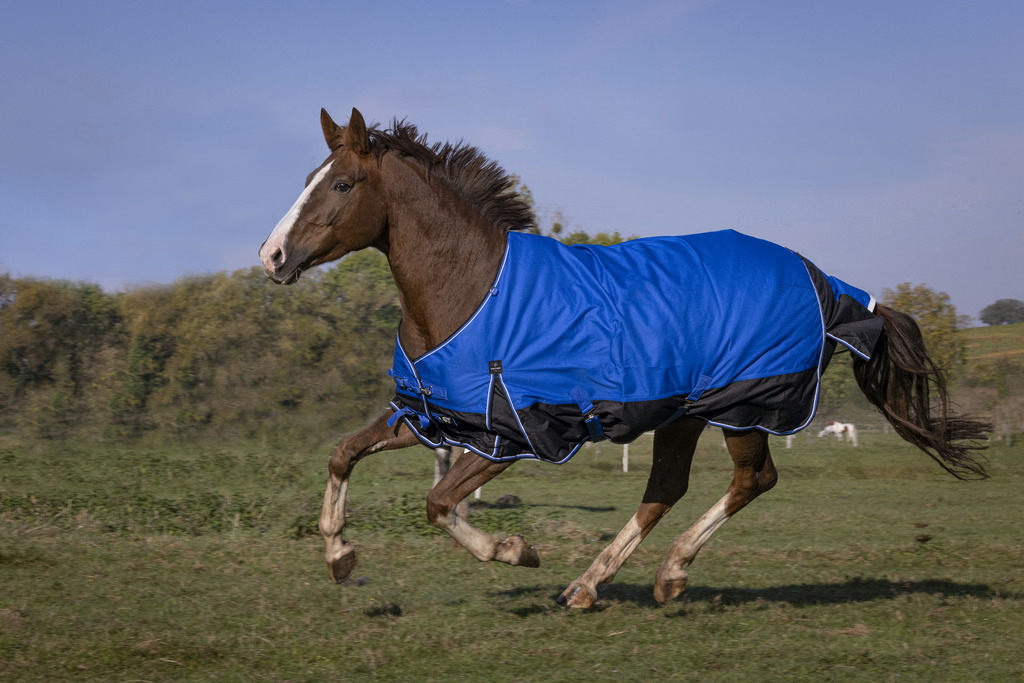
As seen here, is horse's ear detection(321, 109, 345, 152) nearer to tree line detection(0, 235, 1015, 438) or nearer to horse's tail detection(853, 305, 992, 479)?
horse's tail detection(853, 305, 992, 479)

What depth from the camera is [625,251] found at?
4.53 m

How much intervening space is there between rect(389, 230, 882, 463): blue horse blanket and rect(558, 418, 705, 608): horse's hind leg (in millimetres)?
585

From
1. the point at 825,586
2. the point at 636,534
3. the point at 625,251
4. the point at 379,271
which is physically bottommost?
the point at 825,586

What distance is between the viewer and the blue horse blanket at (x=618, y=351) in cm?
405

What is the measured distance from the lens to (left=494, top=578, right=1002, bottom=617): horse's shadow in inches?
200

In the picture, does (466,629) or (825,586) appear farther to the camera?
(825,586)

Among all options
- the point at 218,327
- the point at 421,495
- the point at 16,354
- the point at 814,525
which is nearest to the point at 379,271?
the point at 218,327

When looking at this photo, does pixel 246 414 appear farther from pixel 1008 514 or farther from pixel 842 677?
pixel 842 677

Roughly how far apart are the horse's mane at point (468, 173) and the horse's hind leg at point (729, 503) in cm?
171

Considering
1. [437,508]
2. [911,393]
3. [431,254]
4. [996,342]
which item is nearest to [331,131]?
[431,254]

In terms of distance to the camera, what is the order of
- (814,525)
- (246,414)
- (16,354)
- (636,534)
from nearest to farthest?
(636,534) → (814,525) → (16,354) → (246,414)

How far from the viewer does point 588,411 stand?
13.6 ft

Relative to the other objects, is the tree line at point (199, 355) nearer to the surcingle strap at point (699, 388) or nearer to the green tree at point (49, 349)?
the green tree at point (49, 349)

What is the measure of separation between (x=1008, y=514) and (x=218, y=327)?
1113 cm
